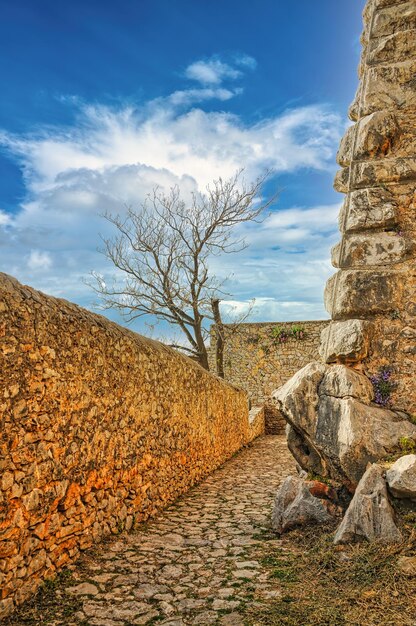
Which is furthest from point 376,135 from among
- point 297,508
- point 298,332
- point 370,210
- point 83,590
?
point 298,332

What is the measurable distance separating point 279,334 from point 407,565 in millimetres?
15576

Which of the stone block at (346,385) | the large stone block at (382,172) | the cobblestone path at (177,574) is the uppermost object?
the large stone block at (382,172)

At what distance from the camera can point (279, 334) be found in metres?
18.6

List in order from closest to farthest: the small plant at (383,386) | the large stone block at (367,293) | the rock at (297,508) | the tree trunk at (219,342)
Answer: the rock at (297,508)
the small plant at (383,386)
the large stone block at (367,293)
the tree trunk at (219,342)

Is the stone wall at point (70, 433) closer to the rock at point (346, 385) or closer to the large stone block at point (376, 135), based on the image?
the rock at point (346, 385)

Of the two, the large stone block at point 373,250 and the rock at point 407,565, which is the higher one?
the large stone block at point 373,250

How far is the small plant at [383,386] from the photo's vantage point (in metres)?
4.41

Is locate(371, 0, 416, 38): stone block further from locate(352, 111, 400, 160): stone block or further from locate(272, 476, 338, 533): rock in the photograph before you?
locate(272, 476, 338, 533): rock

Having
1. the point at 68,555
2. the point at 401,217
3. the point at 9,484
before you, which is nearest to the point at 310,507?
the point at 68,555

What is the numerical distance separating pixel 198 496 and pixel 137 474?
190 cm

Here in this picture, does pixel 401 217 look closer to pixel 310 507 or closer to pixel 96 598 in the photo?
pixel 310 507

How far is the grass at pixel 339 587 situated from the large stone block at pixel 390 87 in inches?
160

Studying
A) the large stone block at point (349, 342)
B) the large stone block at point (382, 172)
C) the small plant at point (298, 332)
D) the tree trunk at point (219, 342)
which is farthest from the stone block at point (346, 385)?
the small plant at point (298, 332)

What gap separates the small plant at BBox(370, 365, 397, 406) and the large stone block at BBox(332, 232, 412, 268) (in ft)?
3.46
